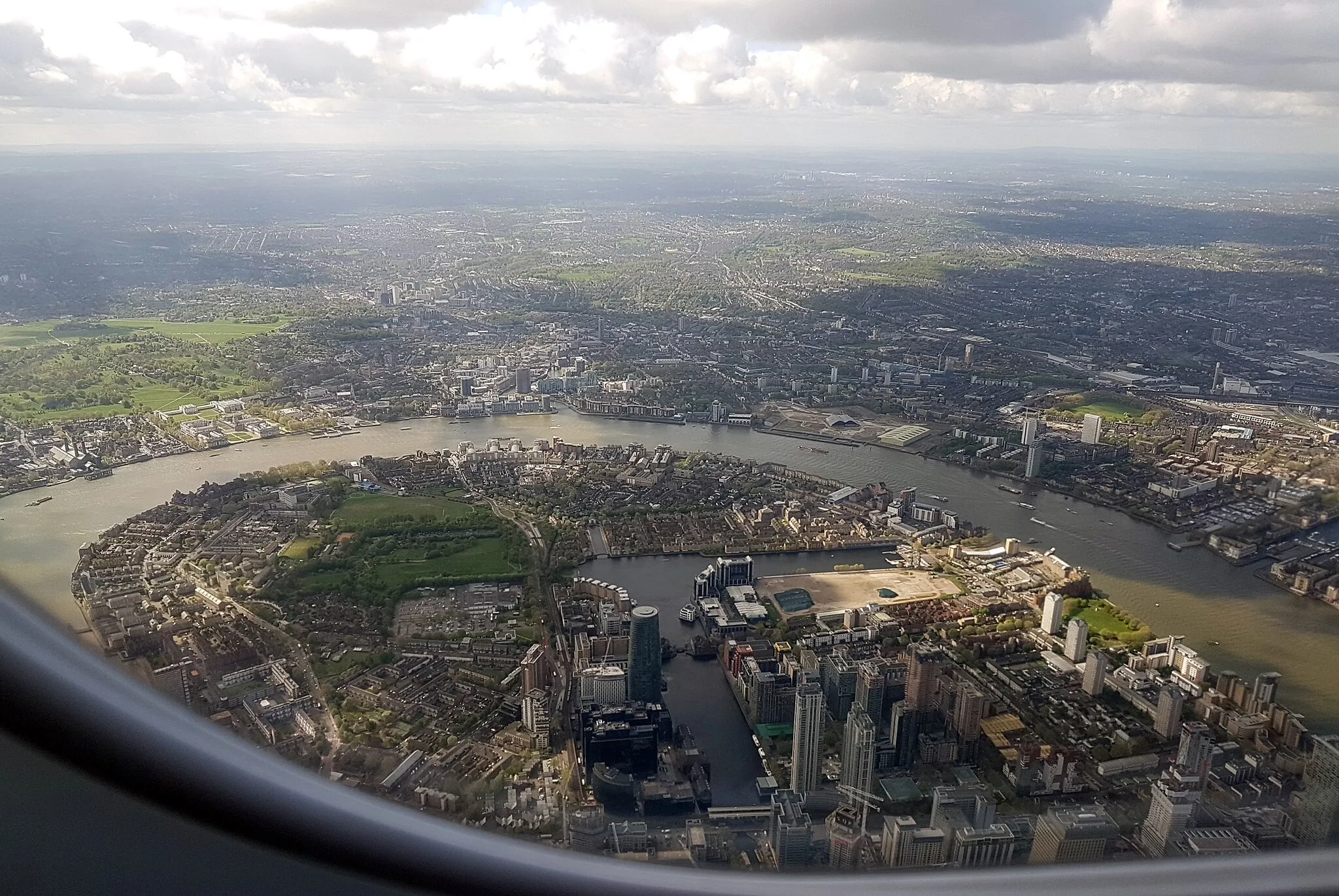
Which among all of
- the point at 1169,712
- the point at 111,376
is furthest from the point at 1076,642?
the point at 111,376

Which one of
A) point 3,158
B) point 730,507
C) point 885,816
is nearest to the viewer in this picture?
point 885,816

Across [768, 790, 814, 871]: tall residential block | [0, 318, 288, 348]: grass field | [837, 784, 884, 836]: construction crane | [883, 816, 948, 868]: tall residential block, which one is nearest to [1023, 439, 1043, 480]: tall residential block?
[837, 784, 884, 836]: construction crane

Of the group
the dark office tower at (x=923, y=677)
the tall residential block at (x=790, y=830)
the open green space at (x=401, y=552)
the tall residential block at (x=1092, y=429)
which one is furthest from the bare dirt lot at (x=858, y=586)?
the tall residential block at (x=1092, y=429)

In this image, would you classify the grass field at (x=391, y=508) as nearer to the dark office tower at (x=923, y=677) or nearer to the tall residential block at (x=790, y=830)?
the dark office tower at (x=923, y=677)

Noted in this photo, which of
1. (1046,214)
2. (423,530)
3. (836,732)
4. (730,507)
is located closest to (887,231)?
(1046,214)

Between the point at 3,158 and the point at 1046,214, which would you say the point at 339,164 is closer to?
the point at 3,158

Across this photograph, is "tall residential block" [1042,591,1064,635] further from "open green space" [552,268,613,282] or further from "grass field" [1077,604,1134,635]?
"open green space" [552,268,613,282]

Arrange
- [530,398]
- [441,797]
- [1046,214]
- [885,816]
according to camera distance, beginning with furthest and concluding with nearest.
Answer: [1046,214], [530,398], [885,816], [441,797]
